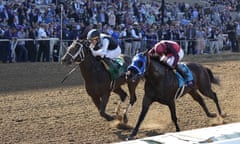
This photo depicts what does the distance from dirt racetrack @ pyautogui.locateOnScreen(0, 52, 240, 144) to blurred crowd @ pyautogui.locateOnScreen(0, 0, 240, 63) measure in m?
2.69

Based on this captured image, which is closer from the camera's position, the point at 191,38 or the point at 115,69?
the point at 115,69

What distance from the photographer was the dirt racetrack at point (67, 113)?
859 cm

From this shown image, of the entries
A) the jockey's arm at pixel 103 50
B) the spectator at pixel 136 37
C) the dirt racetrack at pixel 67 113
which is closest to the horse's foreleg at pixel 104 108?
the dirt racetrack at pixel 67 113

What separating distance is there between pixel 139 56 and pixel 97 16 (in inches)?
601

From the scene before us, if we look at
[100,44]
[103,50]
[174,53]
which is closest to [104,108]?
[103,50]

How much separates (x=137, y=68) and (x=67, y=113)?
3.10m

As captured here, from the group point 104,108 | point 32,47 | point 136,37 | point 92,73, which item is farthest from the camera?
point 136,37

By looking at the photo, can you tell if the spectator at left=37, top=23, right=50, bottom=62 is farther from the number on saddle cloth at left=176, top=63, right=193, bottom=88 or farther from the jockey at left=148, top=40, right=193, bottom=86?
the jockey at left=148, top=40, right=193, bottom=86

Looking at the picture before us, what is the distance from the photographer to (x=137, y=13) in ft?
86.5

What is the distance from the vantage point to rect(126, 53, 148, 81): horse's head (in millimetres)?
7844

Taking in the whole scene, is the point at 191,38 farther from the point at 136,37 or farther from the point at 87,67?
the point at 87,67

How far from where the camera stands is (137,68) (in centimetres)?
788

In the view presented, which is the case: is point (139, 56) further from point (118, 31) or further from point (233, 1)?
point (233, 1)

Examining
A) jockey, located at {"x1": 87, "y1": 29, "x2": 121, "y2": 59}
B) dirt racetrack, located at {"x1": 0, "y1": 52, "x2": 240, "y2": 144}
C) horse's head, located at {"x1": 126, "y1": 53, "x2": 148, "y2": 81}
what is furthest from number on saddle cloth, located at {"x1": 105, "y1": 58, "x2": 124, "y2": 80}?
horse's head, located at {"x1": 126, "y1": 53, "x2": 148, "y2": 81}
